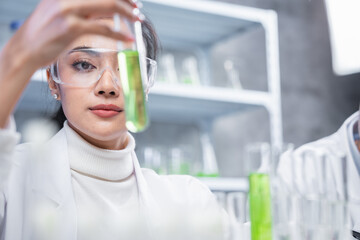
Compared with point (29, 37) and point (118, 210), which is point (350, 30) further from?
point (29, 37)

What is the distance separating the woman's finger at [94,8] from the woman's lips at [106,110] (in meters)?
0.19

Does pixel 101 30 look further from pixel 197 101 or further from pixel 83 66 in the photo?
pixel 197 101

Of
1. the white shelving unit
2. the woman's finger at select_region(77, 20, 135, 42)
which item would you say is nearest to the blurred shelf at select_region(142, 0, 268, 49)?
the white shelving unit

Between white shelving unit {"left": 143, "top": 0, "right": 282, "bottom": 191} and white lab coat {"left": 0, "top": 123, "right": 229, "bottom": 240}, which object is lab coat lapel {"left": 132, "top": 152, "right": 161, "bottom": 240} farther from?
white shelving unit {"left": 143, "top": 0, "right": 282, "bottom": 191}

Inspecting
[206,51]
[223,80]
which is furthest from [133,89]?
[223,80]

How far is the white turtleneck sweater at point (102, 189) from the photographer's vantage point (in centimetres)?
85

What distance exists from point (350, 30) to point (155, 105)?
3.62 feet

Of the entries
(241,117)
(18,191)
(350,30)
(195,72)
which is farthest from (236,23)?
(18,191)

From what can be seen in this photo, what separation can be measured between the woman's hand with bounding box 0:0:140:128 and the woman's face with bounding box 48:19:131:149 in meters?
0.17

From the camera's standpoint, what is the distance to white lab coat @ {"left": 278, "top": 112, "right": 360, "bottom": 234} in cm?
82

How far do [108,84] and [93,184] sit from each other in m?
0.21

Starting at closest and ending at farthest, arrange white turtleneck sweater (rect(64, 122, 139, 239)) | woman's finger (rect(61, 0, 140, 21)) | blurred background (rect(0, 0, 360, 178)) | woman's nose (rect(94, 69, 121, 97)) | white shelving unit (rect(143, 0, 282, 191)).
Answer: woman's finger (rect(61, 0, 140, 21)) → woman's nose (rect(94, 69, 121, 97)) → white turtleneck sweater (rect(64, 122, 139, 239)) → blurred background (rect(0, 0, 360, 178)) → white shelving unit (rect(143, 0, 282, 191))

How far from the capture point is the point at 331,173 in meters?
0.82

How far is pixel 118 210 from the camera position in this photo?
2.86 feet
